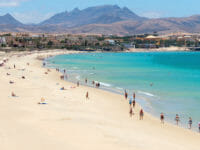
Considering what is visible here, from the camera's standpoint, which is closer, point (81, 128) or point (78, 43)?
point (81, 128)

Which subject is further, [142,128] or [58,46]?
[58,46]

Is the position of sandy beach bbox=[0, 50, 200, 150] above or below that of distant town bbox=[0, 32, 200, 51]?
below

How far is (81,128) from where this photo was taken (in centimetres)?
1606

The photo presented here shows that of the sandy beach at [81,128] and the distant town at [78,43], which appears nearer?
the sandy beach at [81,128]

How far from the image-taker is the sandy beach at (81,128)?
13.8 meters

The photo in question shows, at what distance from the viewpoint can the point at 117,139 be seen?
576 inches

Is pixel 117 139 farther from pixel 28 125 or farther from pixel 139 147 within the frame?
pixel 28 125

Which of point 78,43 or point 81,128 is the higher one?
point 78,43

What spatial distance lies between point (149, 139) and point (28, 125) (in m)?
6.28

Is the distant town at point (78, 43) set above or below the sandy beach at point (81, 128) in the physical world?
above

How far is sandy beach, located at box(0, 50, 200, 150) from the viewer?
13.8 meters

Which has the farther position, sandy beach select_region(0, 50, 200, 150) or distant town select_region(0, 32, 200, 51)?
distant town select_region(0, 32, 200, 51)

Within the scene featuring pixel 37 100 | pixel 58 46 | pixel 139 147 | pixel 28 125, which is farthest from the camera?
pixel 58 46

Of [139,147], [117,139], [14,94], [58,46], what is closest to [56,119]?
[117,139]
